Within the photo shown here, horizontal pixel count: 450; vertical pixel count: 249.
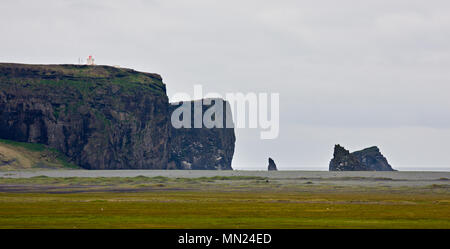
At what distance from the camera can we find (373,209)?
80500 millimetres

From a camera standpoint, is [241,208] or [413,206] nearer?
[241,208]

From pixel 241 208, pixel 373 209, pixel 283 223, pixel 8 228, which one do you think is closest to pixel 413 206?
pixel 373 209

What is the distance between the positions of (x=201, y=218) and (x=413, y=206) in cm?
3457
